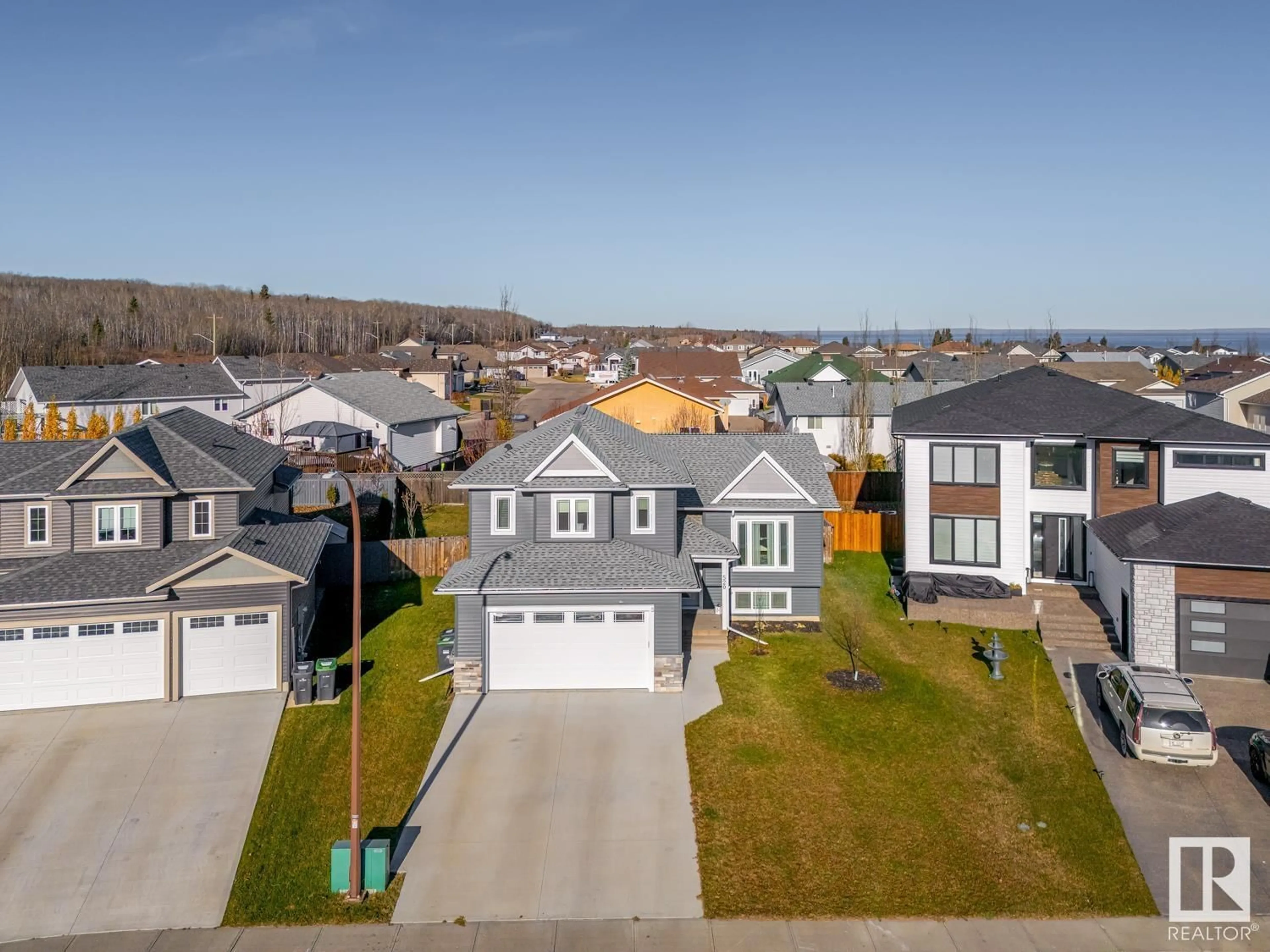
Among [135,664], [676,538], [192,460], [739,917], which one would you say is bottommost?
[739,917]

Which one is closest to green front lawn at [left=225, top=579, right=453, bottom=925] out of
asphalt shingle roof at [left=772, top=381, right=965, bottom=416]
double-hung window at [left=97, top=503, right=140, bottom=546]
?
double-hung window at [left=97, top=503, right=140, bottom=546]

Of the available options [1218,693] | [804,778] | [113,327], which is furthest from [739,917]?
[113,327]

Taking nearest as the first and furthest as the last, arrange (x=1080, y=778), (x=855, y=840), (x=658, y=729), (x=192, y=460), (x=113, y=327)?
1. (x=855, y=840)
2. (x=1080, y=778)
3. (x=658, y=729)
4. (x=192, y=460)
5. (x=113, y=327)

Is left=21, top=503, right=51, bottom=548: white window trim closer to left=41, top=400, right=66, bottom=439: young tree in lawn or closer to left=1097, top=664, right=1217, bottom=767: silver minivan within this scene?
left=1097, top=664, right=1217, bottom=767: silver minivan

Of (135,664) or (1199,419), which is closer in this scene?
(135,664)

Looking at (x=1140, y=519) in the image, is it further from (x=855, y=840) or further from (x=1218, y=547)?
(x=855, y=840)

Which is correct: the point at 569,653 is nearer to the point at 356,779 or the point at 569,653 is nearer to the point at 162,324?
the point at 356,779
